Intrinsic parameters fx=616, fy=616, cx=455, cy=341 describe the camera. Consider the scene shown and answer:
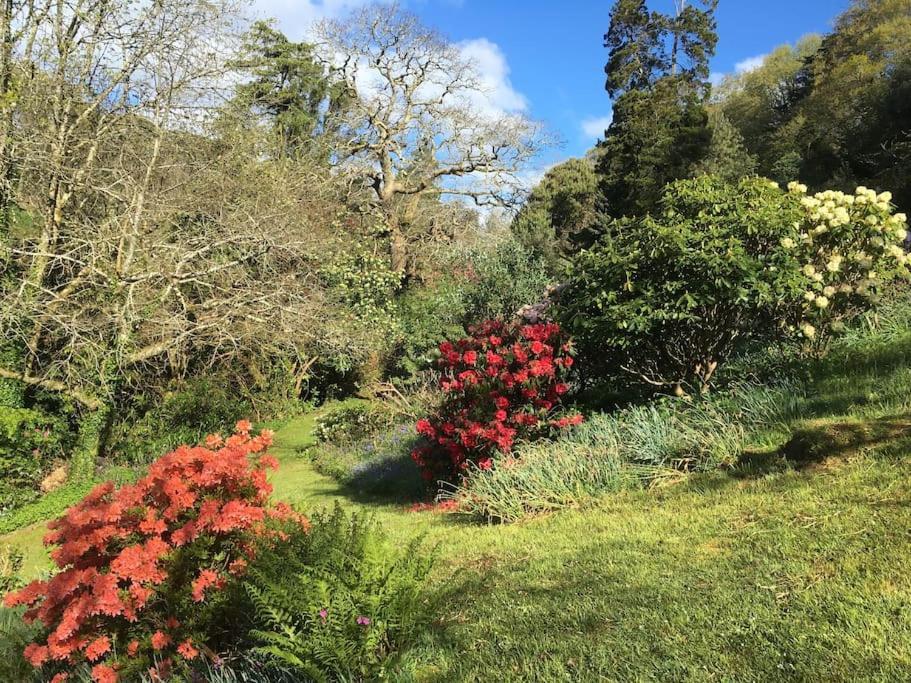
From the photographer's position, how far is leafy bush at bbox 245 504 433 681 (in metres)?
2.36

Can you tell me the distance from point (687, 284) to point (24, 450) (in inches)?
406

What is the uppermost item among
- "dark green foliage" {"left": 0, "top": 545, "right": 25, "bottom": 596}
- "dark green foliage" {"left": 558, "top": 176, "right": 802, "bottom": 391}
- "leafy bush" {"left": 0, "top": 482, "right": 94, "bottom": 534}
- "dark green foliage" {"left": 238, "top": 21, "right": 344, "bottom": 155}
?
"dark green foliage" {"left": 238, "top": 21, "right": 344, "bottom": 155}

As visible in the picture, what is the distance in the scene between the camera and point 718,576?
2859 mm

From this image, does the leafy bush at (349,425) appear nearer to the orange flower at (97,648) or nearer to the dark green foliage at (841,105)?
the orange flower at (97,648)

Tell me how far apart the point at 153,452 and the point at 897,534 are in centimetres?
1214

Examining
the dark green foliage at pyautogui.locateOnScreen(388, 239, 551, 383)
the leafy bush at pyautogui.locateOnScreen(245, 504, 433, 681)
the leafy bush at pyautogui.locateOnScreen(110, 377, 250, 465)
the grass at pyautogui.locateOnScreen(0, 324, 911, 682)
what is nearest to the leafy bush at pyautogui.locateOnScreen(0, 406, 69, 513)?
the leafy bush at pyautogui.locateOnScreen(110, 377, 250, 465)

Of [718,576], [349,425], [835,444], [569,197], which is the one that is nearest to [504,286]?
[349,425]

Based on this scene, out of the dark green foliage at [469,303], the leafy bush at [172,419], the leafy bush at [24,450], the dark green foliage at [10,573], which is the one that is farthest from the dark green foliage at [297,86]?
the dark green foliage at [10,573]

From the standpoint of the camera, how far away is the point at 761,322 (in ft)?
20.5

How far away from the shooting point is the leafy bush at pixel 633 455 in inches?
188

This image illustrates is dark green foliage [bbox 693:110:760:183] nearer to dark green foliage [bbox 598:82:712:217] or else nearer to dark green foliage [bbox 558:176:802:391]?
dark green foliage [bbox 598:82:712:217]

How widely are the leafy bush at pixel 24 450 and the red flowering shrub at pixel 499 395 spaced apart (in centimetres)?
721

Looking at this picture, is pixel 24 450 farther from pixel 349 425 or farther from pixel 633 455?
pixel 633 455

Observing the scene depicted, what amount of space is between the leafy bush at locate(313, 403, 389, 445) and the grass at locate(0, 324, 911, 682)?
7.41 m
